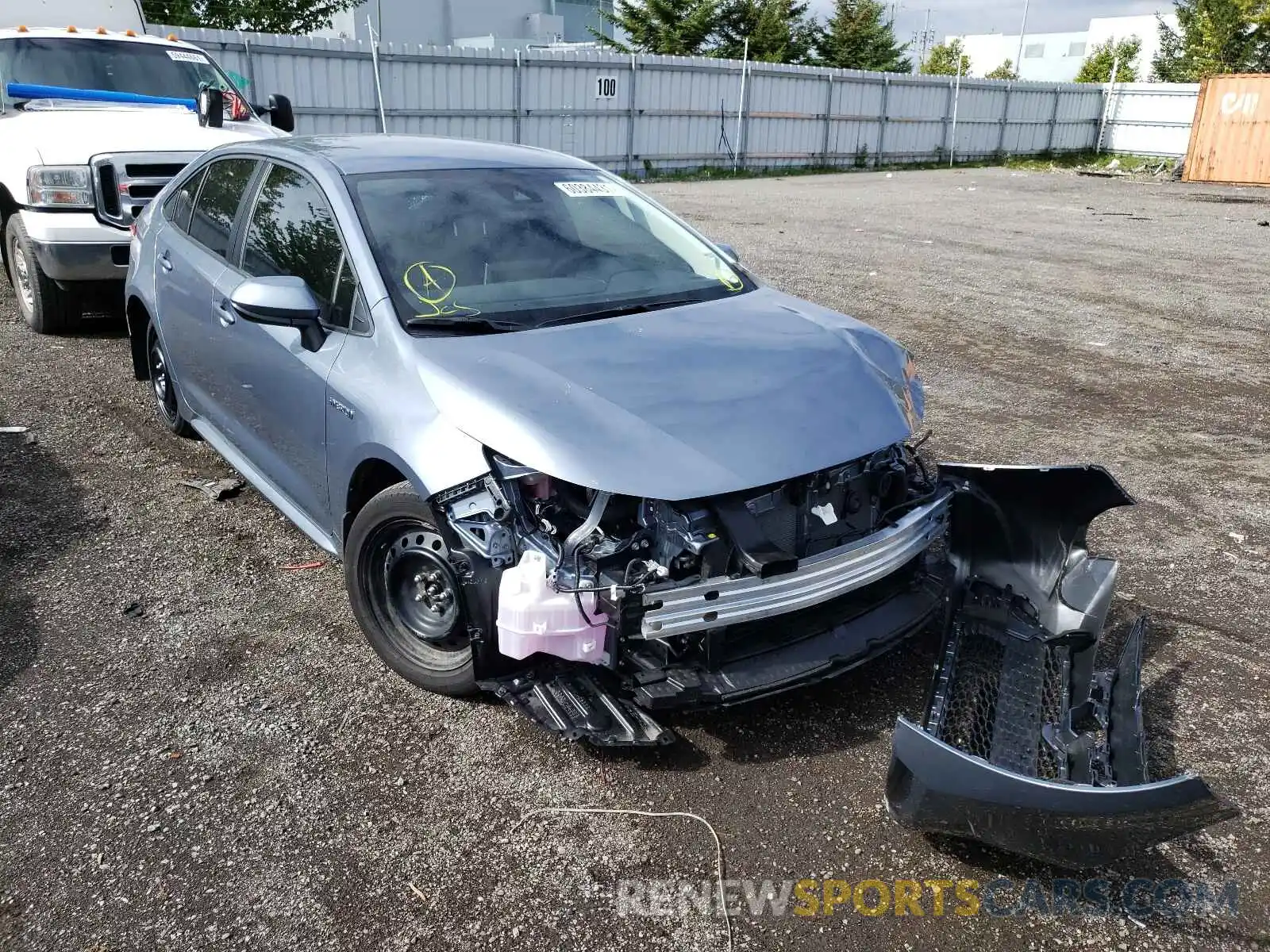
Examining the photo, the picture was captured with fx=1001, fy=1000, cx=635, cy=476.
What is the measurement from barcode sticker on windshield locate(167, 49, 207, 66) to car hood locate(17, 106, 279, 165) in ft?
3.50

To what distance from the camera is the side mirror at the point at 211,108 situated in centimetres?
793

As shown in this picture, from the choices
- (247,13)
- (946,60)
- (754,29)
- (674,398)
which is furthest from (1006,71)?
(674,398)

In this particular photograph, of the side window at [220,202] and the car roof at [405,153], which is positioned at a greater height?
the car roof at [405,153]

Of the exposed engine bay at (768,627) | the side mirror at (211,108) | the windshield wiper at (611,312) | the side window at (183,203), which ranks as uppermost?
the side mirror at (211,108)

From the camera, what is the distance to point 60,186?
7211 mm

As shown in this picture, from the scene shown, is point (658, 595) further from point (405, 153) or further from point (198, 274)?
point (198, 274)

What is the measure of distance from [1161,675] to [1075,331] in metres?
5.79

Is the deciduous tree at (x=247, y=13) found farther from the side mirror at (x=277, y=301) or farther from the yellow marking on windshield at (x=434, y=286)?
the yellow marking on windshield at (x=434, y=286)

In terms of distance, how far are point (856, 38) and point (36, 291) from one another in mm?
36995

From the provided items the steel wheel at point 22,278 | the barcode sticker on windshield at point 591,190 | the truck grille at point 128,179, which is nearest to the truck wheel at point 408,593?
the barcode sticker on windshield at point 591,190

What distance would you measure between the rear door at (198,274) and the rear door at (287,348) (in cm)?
15

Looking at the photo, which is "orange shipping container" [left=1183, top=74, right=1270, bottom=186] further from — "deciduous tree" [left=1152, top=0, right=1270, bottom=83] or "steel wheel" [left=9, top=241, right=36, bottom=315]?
"steel wheel" [left=9, top=241, right=36, bottom=315]

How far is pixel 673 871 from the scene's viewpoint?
270 cm

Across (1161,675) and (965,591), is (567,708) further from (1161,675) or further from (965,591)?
(1161,675)
